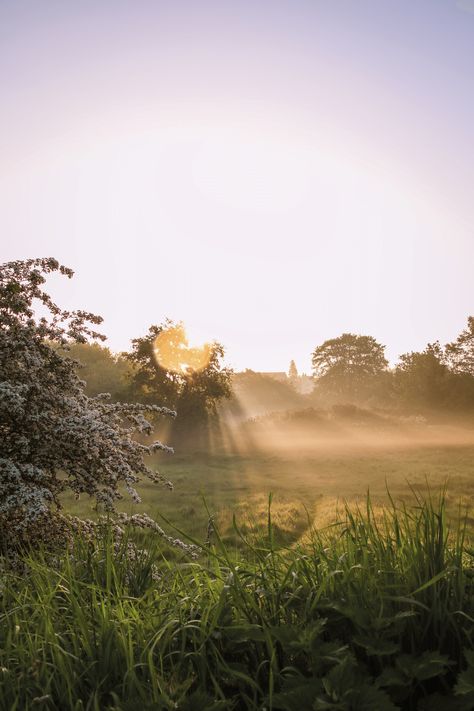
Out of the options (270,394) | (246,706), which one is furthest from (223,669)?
(270,394)

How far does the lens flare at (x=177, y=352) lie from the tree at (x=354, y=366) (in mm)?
68715

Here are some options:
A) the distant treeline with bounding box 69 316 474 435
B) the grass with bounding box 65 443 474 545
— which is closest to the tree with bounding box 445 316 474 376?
the distant treeline with bounding box 69 316 474 435

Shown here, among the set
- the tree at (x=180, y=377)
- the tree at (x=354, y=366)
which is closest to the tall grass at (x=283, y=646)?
the tree at (x=180, y=377)

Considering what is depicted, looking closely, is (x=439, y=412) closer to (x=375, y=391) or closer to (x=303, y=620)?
(x=375, y=391)

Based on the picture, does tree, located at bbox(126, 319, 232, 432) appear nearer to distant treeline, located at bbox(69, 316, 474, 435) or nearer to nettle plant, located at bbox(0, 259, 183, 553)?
distant treeline, located at bbox(69, 316, 474, 435)

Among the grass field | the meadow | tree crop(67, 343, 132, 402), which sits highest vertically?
tree crop(67, 343, 132, 402)

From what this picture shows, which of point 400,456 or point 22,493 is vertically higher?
point 22,493

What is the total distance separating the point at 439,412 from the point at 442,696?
6226cm

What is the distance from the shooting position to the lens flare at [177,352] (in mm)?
49656

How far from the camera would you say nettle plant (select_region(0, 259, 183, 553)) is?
6.07 m

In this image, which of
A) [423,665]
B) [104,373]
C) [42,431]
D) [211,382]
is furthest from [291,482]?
[104,373]

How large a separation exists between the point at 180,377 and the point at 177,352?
2.85 metres

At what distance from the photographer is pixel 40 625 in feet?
11.9

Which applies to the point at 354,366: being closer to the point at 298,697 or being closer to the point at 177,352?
the point at 177,352
